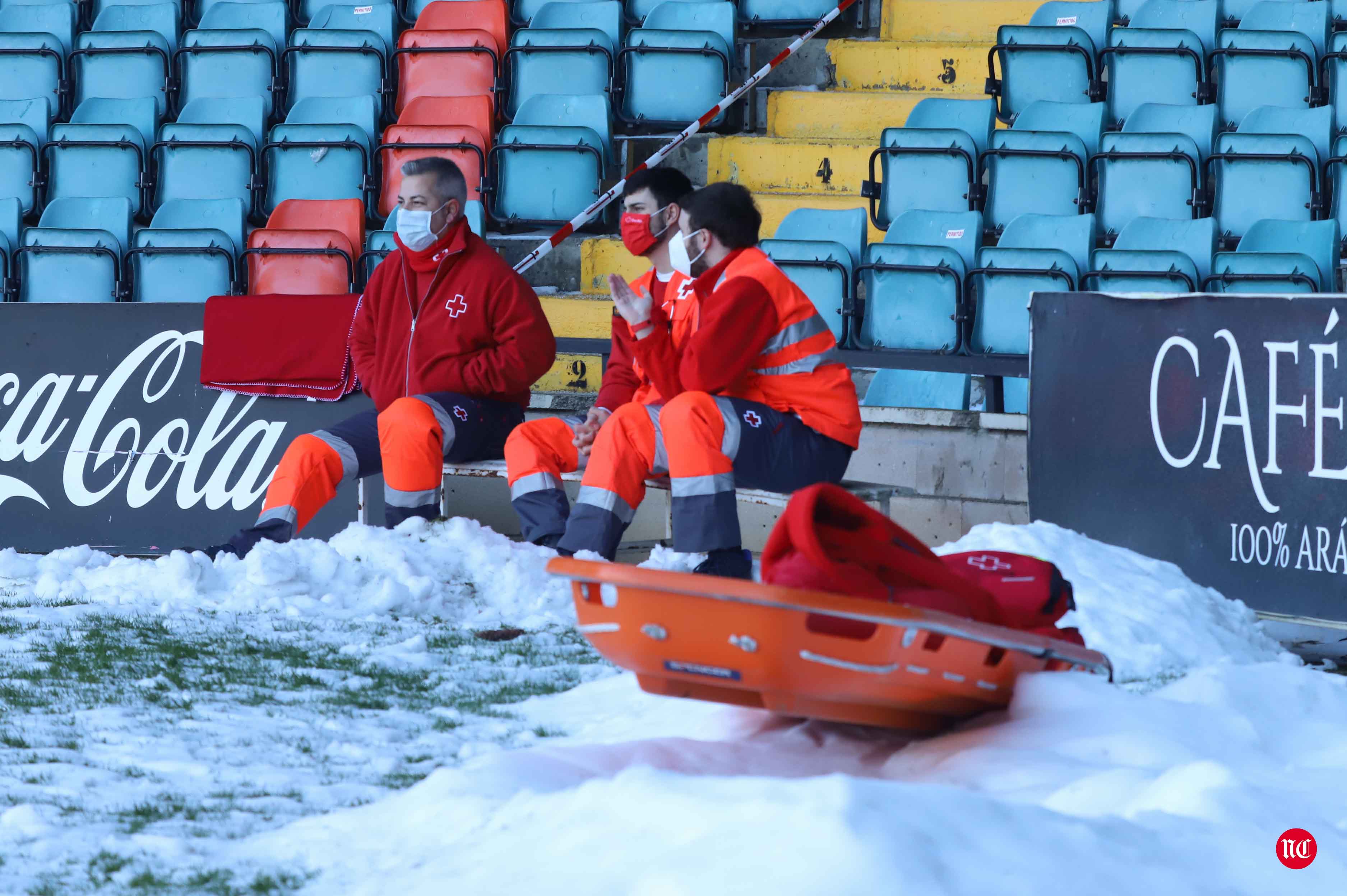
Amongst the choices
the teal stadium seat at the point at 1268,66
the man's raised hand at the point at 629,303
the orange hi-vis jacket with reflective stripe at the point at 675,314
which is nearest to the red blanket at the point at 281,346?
the orange hi-vis jacket with reflective stripe at the point at 675,314

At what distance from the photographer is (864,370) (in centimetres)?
815

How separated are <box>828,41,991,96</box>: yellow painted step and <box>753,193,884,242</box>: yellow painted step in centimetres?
127

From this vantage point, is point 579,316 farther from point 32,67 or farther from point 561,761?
point 561,761

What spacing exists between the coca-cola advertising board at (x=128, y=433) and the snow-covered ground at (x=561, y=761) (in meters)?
1.82

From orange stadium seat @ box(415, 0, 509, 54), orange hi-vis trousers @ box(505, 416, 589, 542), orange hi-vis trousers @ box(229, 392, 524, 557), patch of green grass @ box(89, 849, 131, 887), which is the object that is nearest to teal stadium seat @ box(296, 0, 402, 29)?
orange stadium seat @ box(415, 0, 509, 54)

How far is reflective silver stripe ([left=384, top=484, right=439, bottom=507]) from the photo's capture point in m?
5.75

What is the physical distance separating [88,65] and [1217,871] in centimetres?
967

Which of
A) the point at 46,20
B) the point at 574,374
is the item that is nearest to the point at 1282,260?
Answer: the point at 574,374

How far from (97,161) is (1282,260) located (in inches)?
268

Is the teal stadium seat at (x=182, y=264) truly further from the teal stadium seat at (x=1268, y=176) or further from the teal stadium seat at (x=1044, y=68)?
the teal stadium seat at (x=1268, y=176)

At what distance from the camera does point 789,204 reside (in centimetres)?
871

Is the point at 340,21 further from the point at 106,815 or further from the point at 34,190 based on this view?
the point at 106,815

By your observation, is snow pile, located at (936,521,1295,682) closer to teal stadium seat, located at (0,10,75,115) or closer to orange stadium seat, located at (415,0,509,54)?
orange stadium seat, located at (415,0,509,54)

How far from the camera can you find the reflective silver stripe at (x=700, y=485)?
497cm
